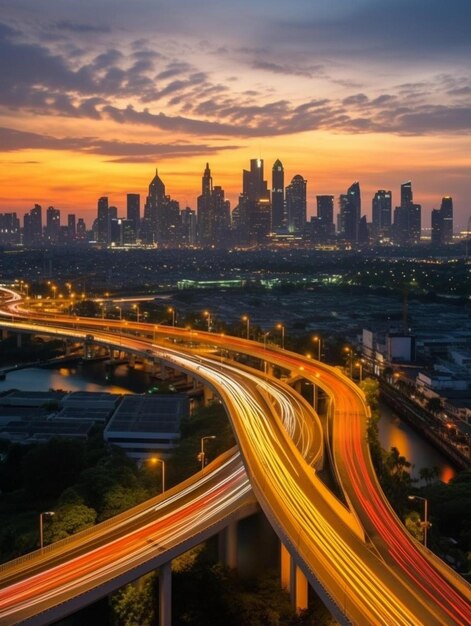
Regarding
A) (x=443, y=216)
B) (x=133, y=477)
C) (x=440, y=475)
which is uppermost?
(x=443, y=216)

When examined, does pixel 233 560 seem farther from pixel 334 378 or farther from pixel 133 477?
pixel 334 378

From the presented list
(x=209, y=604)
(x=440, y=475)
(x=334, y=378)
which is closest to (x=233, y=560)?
(x=209, y=604)

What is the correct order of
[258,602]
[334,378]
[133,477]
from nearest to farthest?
1. [258,602]
2. [133,477]
3. [334,378]

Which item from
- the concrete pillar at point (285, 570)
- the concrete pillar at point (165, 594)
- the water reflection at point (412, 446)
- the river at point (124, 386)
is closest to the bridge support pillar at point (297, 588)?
the concrete pillar at point (285, 570)

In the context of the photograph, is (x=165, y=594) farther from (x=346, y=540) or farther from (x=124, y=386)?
(x=124, y=386)

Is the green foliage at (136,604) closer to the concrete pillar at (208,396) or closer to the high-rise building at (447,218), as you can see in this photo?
the concrete pillar at (208,396)

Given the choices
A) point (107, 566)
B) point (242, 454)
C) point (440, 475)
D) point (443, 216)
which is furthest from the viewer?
point (443, 216)

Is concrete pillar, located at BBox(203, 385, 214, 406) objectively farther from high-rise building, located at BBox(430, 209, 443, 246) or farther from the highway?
high-rise building, located at BBox(430, 209, 443, 246)

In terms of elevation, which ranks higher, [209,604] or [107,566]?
[107,566]

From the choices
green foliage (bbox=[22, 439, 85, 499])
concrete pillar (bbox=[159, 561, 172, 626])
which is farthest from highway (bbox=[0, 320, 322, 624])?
green foliage (bbox=[22, 439, 85, 499])
